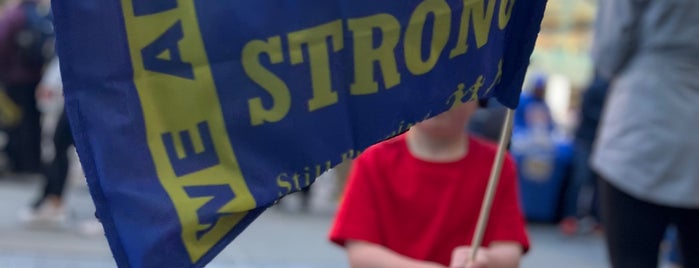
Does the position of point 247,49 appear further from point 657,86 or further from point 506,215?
point 657,86

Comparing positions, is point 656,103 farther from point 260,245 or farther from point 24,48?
point 24,48

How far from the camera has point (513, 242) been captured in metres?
3.32

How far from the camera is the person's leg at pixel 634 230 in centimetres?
365

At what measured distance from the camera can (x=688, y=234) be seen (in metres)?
3.71

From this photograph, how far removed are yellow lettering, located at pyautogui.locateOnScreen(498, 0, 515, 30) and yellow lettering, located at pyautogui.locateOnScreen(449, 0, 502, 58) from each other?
41 millimetres

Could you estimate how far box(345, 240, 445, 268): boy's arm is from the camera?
318 cm

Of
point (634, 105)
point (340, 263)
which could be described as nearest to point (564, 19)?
point (340, 263)

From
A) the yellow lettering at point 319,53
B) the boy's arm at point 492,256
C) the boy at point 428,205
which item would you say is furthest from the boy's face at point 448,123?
the yellow lettering at point 319,53

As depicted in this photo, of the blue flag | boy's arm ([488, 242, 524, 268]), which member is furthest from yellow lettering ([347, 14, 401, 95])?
boy's arm ([488, 242, 524, 268])

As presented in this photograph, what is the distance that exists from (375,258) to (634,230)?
2.99 feet

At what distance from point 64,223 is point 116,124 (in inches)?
233

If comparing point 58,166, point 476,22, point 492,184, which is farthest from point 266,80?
point 58,166

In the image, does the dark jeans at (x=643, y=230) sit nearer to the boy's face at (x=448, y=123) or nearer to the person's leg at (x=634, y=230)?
the person's leg at (x=634, y=230)

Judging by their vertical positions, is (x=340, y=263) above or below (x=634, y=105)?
below
